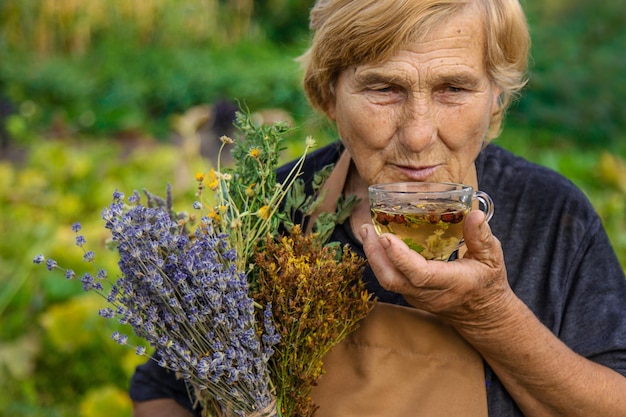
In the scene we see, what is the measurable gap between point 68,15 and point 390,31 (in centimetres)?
1183

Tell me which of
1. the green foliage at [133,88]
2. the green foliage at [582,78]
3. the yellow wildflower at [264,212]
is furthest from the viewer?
the green foliage at [133,88]

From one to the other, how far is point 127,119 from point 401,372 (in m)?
8.89

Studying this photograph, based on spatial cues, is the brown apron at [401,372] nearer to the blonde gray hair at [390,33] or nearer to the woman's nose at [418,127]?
the woman's nose at [418,127]

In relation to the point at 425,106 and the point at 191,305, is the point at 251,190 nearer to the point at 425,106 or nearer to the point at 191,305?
the point at 191,305

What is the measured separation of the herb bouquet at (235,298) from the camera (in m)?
1.43

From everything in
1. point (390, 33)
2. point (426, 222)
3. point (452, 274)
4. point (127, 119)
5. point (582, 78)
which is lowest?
point (582, 78)

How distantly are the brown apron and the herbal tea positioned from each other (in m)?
0.28

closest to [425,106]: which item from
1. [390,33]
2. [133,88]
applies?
[390,33]

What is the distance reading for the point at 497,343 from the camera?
166 cm

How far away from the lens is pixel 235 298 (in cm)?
142

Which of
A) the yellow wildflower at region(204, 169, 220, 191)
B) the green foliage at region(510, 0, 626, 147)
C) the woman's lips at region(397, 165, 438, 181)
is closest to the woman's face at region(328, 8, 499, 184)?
the woman's lips at region(397, 165, 438, 181)

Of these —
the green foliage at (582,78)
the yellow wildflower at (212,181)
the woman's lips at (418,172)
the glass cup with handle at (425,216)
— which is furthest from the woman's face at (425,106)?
the green foliage at (582,78)

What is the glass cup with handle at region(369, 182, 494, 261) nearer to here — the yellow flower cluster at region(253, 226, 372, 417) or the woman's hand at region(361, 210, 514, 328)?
the woman's hand at region(361, 210, 514, 328)

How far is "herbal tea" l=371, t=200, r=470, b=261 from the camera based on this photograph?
1.44 meters
